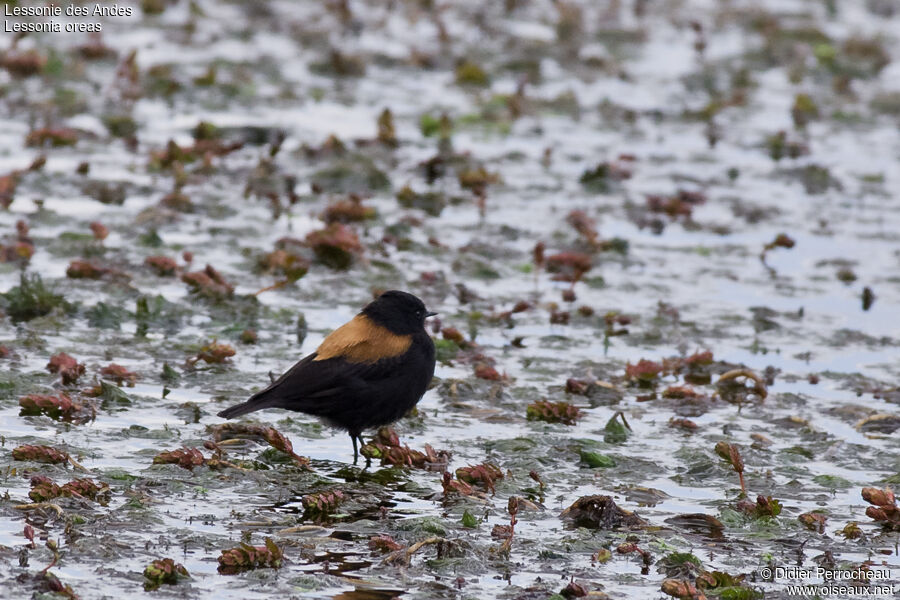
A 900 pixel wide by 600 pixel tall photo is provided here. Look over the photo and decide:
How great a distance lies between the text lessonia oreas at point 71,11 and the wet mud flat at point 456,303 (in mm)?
433

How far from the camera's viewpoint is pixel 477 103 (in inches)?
708

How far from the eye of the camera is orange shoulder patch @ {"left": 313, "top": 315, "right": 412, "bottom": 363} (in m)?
8.42

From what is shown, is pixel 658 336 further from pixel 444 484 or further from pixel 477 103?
pixel 477 103

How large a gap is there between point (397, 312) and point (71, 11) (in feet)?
43.3

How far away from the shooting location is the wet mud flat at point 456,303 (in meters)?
6.74

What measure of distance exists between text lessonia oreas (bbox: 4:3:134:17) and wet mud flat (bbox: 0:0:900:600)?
0.43 metres

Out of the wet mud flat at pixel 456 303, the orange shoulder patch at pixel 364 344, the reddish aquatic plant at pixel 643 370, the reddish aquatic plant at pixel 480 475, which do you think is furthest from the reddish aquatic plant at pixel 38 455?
the reddish aquatic plant at pixel 643 370

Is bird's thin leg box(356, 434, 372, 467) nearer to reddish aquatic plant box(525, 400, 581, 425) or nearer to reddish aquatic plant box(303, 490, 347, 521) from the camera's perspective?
reddish aquatic plant box(303, 490, 347, 521)

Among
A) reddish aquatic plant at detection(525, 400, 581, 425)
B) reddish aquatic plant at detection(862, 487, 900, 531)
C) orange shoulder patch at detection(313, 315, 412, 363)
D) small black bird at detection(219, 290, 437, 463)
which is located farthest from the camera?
reddish aquatic plant at detection(525, 400, 581, 425)

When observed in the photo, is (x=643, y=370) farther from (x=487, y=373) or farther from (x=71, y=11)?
(x=71, y=11)

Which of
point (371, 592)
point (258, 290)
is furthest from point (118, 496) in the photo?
point (258, 290)

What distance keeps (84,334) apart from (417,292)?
2.83 meters

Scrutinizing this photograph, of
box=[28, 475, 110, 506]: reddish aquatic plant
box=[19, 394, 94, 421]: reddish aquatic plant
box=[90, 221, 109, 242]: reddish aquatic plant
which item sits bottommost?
box=[28, 475, 110, 506]: reddish aquatic plant

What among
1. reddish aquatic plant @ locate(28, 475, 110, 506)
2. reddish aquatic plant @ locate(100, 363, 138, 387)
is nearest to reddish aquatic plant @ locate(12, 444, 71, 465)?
reddish aquatic plant @ locate(28, 475, 110, 506)
